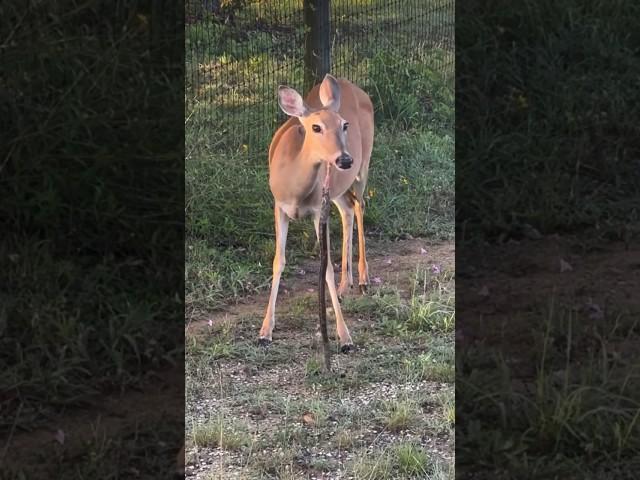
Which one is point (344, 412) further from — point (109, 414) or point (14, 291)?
point (14, 291)

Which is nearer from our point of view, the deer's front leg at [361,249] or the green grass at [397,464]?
the green grass at [397,464]

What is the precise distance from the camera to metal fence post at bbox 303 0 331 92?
2.34 meters

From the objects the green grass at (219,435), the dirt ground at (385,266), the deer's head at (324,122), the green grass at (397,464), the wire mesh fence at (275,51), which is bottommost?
the green grass at (397,464)

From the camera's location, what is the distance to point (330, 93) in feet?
7.67

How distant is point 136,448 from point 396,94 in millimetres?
1388

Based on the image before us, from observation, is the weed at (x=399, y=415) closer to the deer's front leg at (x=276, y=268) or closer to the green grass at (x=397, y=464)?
the green grass at (x=397, y=464)

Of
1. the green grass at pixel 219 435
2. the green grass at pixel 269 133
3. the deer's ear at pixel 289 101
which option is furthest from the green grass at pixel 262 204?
the green grass at pixel 219 435

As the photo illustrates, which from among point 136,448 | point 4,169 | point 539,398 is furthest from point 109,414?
point 539,398

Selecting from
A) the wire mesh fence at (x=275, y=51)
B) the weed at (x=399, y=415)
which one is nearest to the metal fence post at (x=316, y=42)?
the wire mesh fence at (x=275, y=51)

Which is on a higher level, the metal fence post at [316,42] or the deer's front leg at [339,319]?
the metal fence post at [316,42]

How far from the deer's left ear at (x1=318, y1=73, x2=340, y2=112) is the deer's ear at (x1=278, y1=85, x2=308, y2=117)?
0.05 m

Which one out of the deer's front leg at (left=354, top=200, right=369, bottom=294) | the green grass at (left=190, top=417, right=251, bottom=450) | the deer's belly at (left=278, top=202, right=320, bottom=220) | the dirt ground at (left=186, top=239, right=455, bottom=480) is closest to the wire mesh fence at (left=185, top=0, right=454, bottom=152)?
the deer's belly at (left=278, top=202, right=320, bottom=220)

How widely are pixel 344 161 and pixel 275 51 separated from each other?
28 cm

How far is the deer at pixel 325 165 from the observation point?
7.68ft
